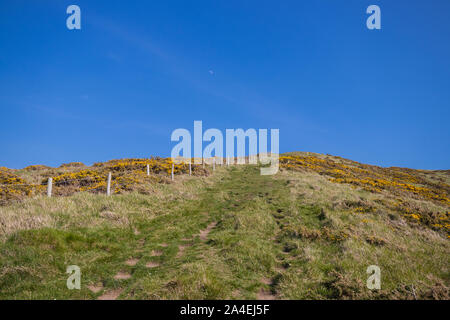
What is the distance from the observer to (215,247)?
9859mm

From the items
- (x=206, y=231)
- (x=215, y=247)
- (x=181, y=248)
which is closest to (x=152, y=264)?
(x=181, y=248)

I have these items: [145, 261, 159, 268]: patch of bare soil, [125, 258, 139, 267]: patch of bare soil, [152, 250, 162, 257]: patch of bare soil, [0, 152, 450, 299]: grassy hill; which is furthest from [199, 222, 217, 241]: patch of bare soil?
[125, 258, 139, 267]: patch of bare soil

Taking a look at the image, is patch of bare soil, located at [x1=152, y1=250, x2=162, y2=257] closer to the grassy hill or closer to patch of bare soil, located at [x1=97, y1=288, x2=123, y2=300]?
the grassy hill

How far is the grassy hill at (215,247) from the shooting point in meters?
6.72

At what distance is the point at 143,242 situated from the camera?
10742 mm

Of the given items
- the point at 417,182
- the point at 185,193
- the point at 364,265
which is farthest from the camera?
the point at 417,182

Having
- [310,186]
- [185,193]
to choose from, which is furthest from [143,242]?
[310,186]

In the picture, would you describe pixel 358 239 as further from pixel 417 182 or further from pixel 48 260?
pixel 417 182

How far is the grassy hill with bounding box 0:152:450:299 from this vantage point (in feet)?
22.1

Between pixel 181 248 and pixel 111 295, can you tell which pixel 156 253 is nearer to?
pixel 181 248

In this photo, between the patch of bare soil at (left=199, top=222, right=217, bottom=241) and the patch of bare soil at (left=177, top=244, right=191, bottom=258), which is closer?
the patch of bare soil at (left=177, top=244, right=191, bottom=258)
